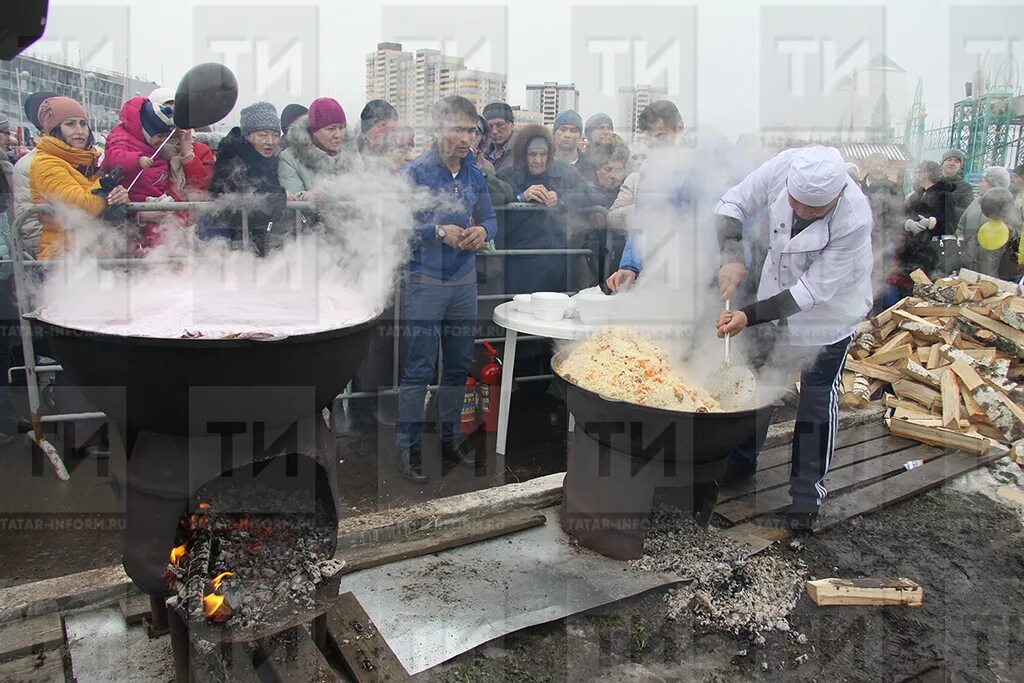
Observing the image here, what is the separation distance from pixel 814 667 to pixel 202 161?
4.67 metres

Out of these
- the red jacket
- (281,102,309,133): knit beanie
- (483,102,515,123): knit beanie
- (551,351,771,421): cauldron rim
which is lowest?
(551,351,771,421): cauldron rim

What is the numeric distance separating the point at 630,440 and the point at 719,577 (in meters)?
0.87

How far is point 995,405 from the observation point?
5.75 meters

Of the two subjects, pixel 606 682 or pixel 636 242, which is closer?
pixel 606 682

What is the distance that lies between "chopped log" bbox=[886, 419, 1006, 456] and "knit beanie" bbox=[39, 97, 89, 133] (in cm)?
651

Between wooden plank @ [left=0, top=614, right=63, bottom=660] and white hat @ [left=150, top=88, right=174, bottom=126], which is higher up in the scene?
white hat @ [left=150, top=88, right=174, bottom=126]

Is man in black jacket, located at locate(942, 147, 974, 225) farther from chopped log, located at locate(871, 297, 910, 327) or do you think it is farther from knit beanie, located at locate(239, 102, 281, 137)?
knit beanie, located at locate(239, 102, 281, 137)

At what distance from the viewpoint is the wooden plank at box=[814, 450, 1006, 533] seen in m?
4.20

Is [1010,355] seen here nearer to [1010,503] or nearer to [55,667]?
[1010,503]

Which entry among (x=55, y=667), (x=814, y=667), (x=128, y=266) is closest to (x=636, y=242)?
(x=814, y=667)

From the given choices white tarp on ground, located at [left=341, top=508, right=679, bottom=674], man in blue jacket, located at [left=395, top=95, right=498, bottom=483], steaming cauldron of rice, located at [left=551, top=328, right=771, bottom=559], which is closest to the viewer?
white tarp on ground, located at [left=341, top=508, right=679, bottom=674]

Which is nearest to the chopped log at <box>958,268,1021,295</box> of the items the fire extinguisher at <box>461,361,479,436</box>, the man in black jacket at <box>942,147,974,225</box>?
the man in black jacket at <box>942,147,974,225</box>

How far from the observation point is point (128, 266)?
3086 mm

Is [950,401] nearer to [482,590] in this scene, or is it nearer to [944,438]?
[944,438]
